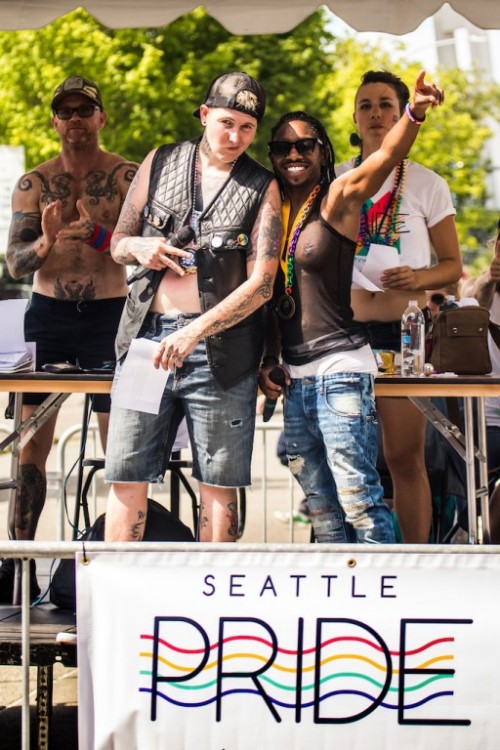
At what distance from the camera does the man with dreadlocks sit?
4227mm

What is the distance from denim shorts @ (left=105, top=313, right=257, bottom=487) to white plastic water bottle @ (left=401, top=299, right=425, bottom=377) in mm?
937

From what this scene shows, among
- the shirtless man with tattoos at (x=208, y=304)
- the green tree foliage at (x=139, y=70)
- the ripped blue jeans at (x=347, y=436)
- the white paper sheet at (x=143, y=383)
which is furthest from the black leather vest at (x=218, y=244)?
the green tree foliage at (x=139, y=70)

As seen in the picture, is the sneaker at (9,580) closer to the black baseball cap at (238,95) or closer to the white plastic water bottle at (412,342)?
the white plastic water bottle at (412,342)

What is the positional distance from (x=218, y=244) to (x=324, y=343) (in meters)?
0.54

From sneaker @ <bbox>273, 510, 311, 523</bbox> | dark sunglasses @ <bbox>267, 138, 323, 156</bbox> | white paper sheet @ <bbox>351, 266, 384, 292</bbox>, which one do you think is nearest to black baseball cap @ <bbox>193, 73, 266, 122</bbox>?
dark sunglasses @ <bbox>267, 138, 323, 156</bbox>

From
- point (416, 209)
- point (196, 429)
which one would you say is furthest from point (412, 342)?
point (196, 429)

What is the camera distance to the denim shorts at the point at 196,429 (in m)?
4.20

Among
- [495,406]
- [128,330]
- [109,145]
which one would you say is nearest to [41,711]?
[128,330]

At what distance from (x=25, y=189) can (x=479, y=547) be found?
3.03 metres

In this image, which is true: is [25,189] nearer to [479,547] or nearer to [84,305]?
[84,305]

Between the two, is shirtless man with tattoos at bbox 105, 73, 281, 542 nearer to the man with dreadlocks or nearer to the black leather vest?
the black leather vest

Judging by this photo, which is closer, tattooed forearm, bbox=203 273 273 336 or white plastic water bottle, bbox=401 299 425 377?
tattooed forearm, bbox=203 273 273 336

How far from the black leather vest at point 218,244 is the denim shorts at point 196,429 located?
6 centimetres

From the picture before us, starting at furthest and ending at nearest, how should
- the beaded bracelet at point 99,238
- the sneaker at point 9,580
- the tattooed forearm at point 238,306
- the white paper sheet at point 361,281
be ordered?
the beaded bracelet at point 99,238 < the sneaker at point 9,580 < the white paper sheet at point 361,281 < the tattooed forearm at point 238,306
